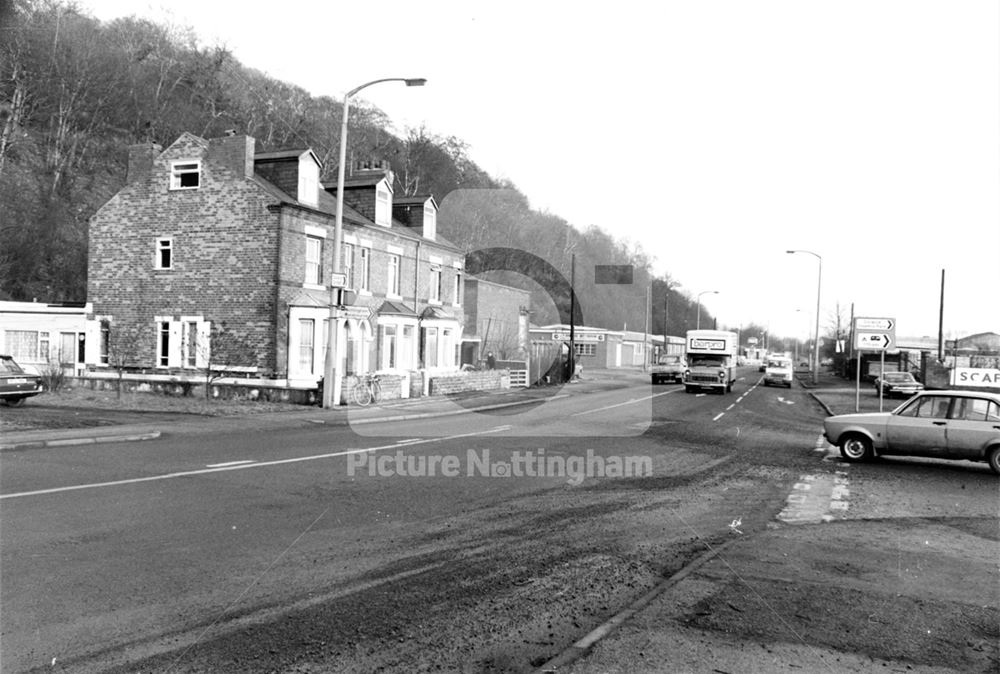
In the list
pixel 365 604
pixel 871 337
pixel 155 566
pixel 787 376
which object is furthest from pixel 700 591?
pixel 787 376

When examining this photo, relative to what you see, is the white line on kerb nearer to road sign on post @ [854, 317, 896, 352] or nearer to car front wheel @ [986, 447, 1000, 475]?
car front wheel @ [986, 447, 1000, 475]

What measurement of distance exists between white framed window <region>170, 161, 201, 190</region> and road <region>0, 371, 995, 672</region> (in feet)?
56.2

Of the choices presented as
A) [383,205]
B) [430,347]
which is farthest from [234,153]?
[430,347]

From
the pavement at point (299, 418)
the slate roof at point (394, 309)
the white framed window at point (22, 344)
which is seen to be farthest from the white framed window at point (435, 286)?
the white framed window at point (22, 344)

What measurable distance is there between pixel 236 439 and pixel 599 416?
11.6 metres

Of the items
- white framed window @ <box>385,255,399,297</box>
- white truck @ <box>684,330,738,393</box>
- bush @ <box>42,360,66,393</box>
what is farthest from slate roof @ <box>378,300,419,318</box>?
white truck @ <box>684,330,738,393</box>

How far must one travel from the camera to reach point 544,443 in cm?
1672

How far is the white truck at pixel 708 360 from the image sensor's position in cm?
3912

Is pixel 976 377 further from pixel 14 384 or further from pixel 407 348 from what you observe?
pixel 14 384

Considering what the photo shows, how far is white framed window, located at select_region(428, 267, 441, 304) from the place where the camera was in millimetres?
39438

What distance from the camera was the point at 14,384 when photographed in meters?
22.3

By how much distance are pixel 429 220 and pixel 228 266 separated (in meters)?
12.1

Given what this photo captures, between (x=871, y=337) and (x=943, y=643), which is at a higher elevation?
(x=871, y=337)

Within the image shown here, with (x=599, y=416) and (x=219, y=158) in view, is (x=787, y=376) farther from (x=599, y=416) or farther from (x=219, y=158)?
(x=219, y=158)
